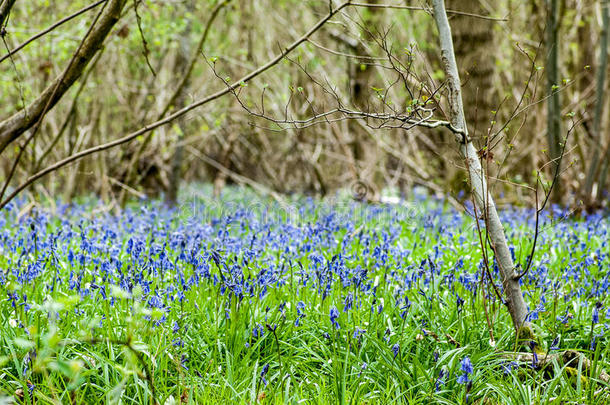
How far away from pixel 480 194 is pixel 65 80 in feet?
8.39

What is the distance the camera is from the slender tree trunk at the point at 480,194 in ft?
9.96

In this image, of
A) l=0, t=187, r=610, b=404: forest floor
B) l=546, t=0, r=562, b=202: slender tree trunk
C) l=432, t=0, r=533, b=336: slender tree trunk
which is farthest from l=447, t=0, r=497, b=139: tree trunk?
l=432, t=0, r=533, b=336: slender tree trunk

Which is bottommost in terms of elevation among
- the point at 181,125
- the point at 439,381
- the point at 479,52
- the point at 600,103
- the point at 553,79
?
the point at 439,381

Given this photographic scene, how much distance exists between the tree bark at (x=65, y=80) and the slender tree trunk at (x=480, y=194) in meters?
1.93

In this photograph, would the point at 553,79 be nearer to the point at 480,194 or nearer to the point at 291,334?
the point at 480,194

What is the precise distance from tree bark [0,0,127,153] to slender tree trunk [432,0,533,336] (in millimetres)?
1933

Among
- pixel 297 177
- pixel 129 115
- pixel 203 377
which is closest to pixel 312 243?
pixel 203 377

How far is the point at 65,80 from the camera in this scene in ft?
11.0

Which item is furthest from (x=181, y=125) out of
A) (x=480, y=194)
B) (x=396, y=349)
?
(x=396, y=349)

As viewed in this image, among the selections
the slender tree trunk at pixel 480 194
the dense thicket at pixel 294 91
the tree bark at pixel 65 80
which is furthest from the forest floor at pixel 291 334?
the dense thicket at pixel 294 91

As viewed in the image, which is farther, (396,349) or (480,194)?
(480,194)

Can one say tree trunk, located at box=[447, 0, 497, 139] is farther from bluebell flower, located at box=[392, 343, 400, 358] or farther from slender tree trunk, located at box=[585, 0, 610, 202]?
bluebell flower, located at box=[392, 343, 400, 358]

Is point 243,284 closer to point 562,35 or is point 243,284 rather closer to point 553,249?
point 553,249

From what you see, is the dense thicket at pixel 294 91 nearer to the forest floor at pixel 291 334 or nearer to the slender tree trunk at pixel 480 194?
the forest floor at pixel 291 334
